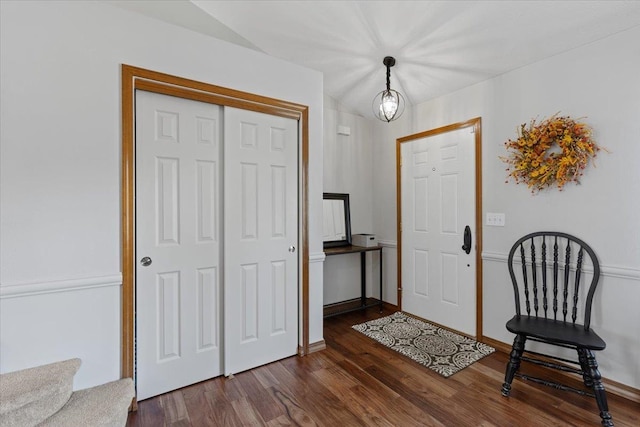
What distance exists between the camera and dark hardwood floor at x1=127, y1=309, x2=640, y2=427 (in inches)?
71.9

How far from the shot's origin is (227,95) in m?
2.24

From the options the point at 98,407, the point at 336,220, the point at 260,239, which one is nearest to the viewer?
the point at 98,407

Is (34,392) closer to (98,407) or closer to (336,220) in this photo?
(98,407)

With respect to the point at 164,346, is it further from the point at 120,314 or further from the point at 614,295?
the point at 614,295

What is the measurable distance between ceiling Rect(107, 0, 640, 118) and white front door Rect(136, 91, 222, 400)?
2.99 feet

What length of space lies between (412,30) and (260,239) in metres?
2.03

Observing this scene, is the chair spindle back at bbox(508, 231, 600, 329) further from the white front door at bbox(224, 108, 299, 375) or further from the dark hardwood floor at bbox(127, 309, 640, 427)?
the white front door at bbox(224, 108, 299, 375)

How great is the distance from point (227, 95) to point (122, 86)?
657mm

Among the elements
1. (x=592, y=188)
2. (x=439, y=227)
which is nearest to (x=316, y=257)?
(x=439, y=227)

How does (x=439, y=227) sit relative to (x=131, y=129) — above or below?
below

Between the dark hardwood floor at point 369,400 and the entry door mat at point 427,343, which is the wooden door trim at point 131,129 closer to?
the dark hardwood floor at point 369,400

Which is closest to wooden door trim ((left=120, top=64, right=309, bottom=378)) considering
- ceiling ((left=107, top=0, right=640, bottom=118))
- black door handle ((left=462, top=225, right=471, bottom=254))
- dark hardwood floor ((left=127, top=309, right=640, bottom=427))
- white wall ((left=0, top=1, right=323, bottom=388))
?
white wall ((left=0, top=1, right=323, bottom=388))

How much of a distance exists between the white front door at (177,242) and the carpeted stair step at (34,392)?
41 cm

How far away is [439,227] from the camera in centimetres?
327
